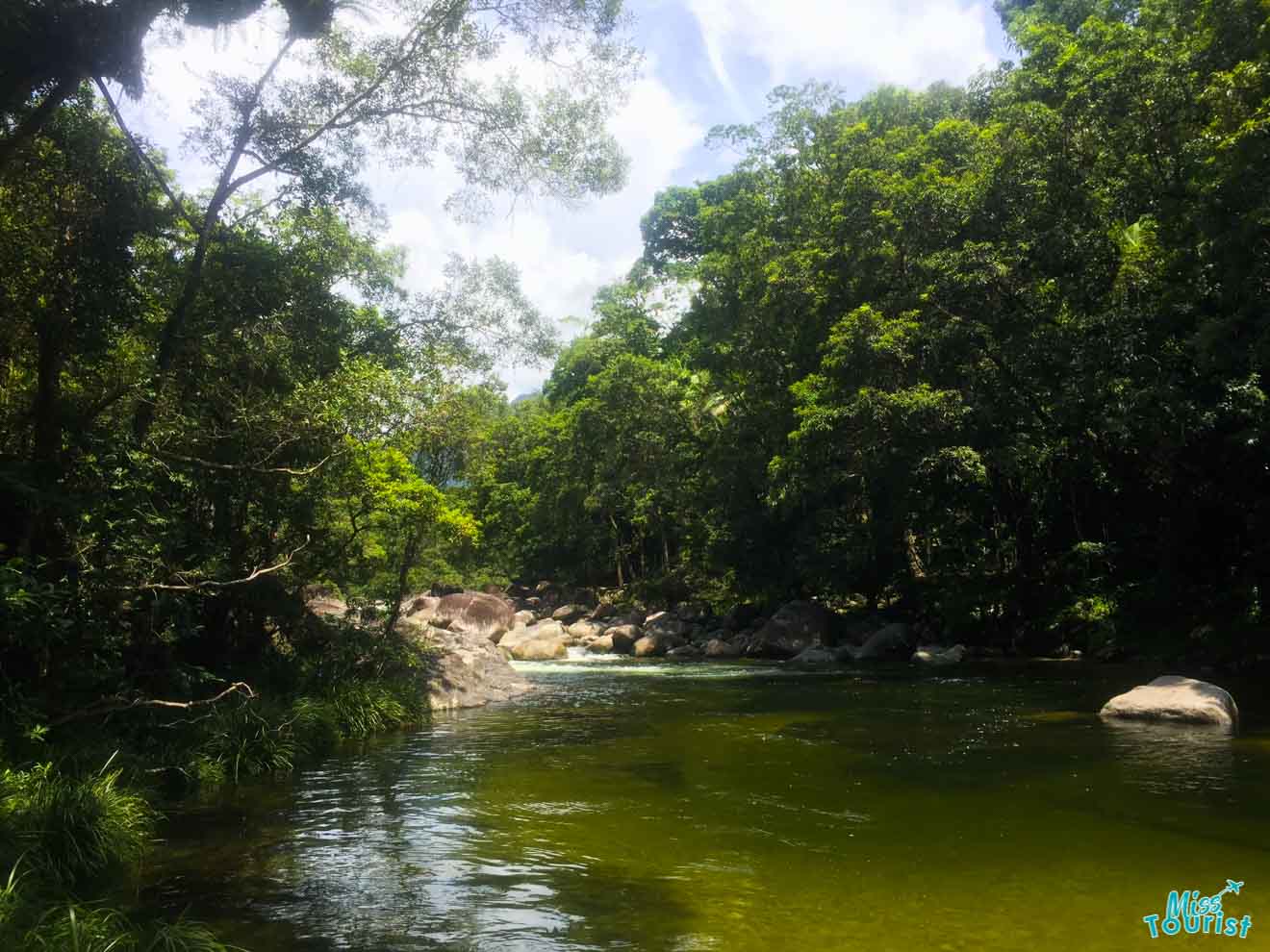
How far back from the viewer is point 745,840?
22.2ft

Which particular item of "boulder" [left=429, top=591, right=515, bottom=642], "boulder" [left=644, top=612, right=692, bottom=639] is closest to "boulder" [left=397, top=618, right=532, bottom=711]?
"boulder" [left=429, top=591, right=515, bottom=642]

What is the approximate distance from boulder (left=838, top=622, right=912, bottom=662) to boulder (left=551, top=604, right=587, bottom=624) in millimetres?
15221

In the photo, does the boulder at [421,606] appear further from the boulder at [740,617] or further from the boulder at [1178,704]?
the boulder at [1178,704]

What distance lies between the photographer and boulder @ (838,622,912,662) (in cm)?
2302

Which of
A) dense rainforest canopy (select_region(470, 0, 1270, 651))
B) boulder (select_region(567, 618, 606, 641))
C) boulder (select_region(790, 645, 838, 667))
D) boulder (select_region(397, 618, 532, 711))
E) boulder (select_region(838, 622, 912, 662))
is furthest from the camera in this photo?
boulder (select_region(567, 618, 606, 641))

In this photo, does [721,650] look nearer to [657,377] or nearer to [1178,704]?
[657,377]

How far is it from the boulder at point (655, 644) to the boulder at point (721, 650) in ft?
5.90

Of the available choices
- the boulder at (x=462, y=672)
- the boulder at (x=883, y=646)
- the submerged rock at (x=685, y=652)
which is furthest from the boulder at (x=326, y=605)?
the boulder at (x=883, y=646)

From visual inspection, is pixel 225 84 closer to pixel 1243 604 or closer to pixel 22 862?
pixel 22 862

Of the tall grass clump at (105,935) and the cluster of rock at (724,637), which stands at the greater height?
the cluster of rock at (724,637)

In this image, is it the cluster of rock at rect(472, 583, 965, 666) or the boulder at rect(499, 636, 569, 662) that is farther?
the boulder at rect(499, 636, 569, 662)

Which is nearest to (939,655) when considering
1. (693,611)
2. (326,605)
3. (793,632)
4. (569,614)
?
(793,632)

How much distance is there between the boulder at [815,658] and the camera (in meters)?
22.4

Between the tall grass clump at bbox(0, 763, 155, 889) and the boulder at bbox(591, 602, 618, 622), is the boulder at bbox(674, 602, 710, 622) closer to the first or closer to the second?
the boulder at bbox(591, 602, 618, 622)
